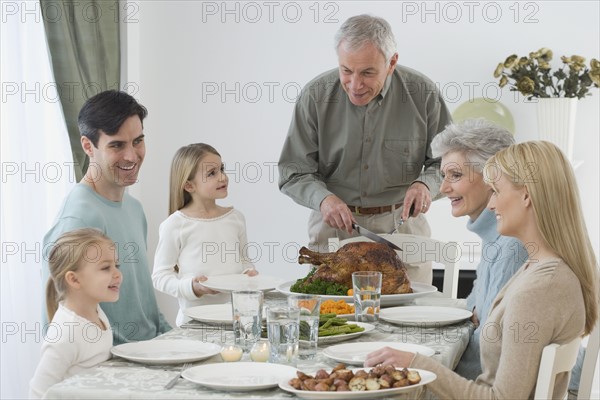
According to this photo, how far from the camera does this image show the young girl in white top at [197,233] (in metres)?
3.01

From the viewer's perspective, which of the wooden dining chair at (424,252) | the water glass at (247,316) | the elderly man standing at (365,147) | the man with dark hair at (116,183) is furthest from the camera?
the elderly man standing at (365,147)

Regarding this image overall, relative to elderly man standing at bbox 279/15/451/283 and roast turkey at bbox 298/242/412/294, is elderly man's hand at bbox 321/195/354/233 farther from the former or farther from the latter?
roast turkey at bbox 298/242/412/294

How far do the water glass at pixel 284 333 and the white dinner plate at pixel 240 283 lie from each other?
2.38 feet

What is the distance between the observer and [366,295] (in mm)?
2277

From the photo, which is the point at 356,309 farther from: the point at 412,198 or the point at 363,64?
the point at 363,64

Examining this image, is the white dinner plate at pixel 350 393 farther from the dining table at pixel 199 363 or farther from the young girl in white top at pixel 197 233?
the young girl in white top at pixel 197 233

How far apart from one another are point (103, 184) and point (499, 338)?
1.22 meters

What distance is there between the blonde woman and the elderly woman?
0.98 ft

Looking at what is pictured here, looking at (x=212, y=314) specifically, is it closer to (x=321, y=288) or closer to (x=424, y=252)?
(x=321, y=288)

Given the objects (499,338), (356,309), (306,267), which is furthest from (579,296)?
(306,267)

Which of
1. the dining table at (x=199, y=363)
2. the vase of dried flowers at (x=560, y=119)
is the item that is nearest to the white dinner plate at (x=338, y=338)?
the dining table at (x=199, y=363)

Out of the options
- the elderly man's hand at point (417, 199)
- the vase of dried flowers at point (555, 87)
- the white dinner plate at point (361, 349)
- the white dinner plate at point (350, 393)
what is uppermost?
the vase of dried flowers at point (555, 87)

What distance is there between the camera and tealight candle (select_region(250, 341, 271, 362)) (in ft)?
6.11

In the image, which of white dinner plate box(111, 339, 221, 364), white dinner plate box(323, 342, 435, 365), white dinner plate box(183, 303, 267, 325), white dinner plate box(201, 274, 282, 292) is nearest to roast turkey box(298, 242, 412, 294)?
white dinner plate box(201, 274, 282, 292)
